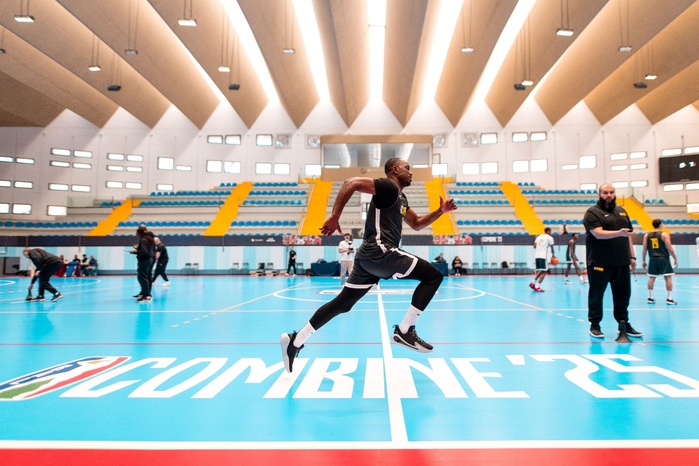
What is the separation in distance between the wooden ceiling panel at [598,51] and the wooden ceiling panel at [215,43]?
721 inches

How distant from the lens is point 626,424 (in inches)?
114

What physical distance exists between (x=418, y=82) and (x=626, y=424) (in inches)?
1159

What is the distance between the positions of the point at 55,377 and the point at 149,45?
76.6 feet

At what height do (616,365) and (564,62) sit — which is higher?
(564,62)

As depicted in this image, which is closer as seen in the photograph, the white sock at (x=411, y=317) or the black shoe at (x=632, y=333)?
the white sock at (x=411, y=317)

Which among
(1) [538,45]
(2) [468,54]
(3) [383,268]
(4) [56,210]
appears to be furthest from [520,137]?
(4) [56,210]

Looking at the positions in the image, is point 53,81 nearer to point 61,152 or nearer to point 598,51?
point 61,152

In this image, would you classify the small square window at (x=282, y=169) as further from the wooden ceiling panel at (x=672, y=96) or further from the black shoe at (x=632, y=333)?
the black shoe at (x=632, y=333)

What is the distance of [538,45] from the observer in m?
23.3

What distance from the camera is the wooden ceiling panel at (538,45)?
63.6 ft

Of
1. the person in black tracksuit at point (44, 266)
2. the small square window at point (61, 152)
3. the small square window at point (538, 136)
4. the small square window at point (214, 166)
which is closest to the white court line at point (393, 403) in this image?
the person in black tracksuit at point (44, 266)

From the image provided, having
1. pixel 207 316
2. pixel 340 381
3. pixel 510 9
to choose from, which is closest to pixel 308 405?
pixel 340 381

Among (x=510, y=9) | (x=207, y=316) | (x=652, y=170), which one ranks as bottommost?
(x=207, y=316)

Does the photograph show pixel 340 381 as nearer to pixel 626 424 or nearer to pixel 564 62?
pixel 626 424
